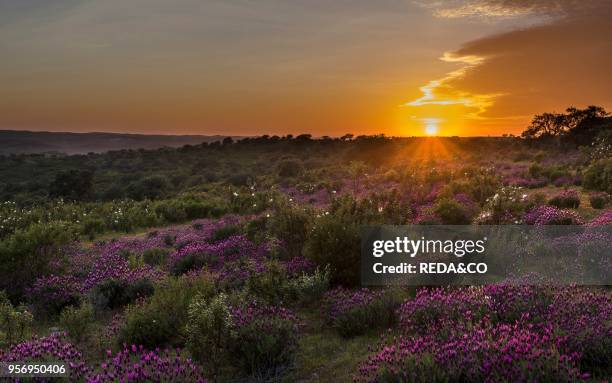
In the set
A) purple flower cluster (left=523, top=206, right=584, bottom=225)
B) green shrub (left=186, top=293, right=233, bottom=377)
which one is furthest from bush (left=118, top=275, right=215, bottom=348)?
purple flower cluster (left=523, top=206, right=584, bottom=225)

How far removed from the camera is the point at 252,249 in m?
12.9

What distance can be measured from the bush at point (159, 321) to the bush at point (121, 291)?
6.13 ft

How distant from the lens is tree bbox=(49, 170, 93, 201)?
41125 millimetres

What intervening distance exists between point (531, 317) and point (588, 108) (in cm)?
6988

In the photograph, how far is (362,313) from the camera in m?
7.20

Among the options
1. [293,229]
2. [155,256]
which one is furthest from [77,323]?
[155,256]

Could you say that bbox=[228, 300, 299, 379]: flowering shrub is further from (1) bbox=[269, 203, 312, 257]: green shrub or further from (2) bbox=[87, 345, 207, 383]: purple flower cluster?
→ (1) bbox=[269, 203, 312, 257]: green shrub

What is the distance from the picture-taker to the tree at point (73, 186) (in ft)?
135

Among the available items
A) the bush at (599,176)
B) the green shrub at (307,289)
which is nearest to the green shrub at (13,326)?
the green shrub at (307,289)

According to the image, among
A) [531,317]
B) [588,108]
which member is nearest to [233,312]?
[531,317]

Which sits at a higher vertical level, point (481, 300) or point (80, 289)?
point (481, 300)

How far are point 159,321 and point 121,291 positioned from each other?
3029 mm

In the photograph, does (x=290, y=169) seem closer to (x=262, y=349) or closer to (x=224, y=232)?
(x=224, y=232)

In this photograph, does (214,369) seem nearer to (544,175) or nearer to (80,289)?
(80,289)
